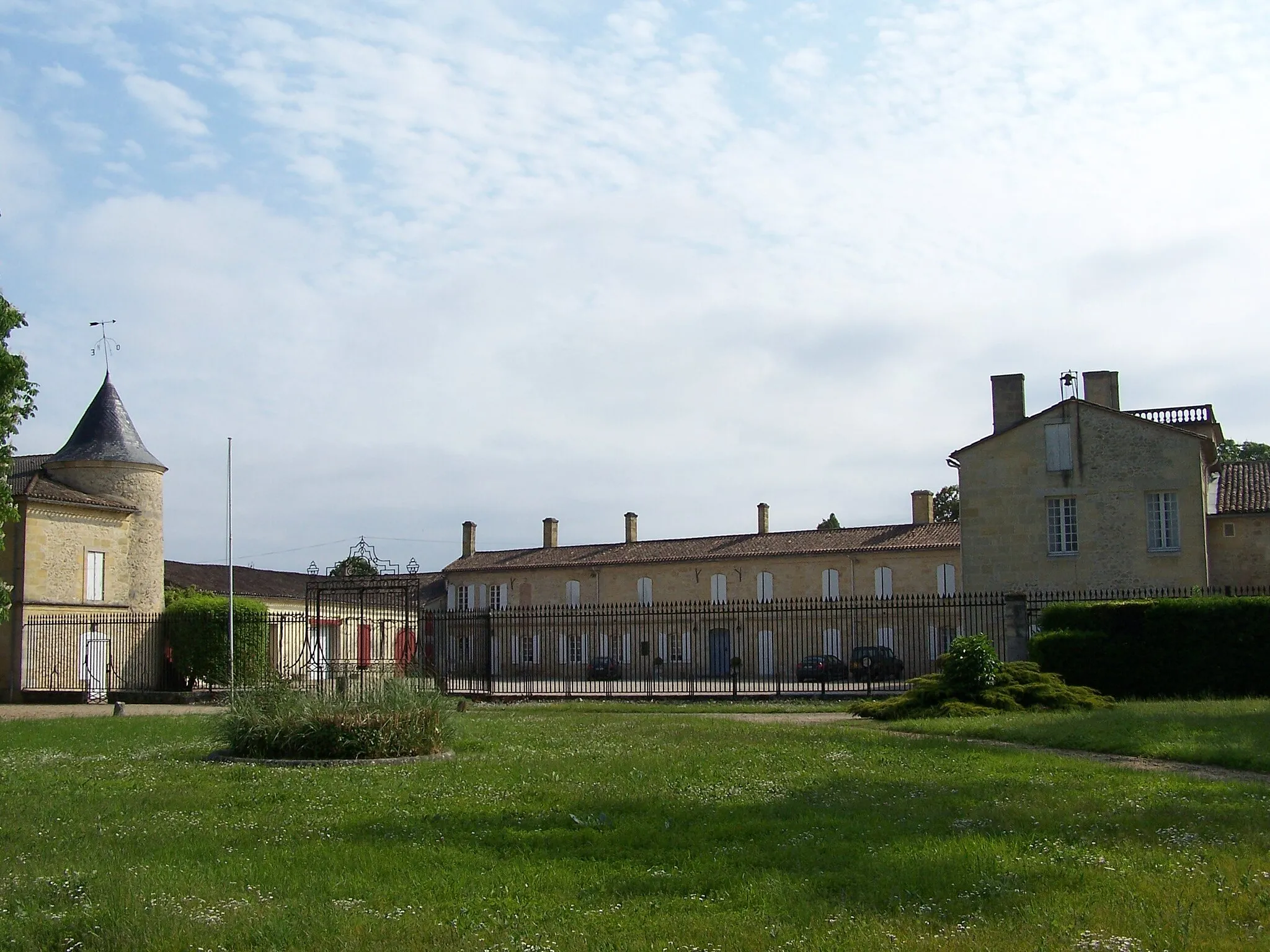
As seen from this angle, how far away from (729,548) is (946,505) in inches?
500

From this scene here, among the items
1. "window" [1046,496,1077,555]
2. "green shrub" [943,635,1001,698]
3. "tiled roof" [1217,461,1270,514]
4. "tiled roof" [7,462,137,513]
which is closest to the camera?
"green shrub" [943,635,1001,698]

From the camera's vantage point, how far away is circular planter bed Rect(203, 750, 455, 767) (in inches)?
465

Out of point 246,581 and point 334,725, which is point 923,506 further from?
point 334,725

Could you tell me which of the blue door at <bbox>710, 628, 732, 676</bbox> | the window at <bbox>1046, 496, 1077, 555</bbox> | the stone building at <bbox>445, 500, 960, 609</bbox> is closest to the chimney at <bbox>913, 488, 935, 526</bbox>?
the stone building at <bbox>445, 500, 960, 609</bbox>

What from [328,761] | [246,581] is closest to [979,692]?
[328,761]

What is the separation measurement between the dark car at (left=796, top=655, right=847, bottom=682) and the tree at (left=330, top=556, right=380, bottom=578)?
13.3m

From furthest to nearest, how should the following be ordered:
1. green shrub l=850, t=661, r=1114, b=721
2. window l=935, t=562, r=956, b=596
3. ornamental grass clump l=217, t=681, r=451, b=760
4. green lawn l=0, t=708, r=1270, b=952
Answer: window l=935, t=562, r=956, b=596, green shrub l=850, t=661, r=1114, b=721, ornamental grass clump l=217, t=681, r=451, b=760, green lawn l=0, t=708, r=1270, b=952

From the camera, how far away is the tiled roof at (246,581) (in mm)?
52469

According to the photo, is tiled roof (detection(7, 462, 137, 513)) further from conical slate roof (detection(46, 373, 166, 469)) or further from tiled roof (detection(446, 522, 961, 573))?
tiled roof (detection(446, 522, 961, 573))

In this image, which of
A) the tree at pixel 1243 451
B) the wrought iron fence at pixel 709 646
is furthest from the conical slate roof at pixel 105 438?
the tree at pixel 1243 451

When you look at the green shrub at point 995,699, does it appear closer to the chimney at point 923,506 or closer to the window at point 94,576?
the window at point 94,576

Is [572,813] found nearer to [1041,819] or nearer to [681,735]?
[1041,819]

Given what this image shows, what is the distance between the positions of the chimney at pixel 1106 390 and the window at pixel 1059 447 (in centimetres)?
238

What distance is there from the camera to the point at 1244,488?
104ft
